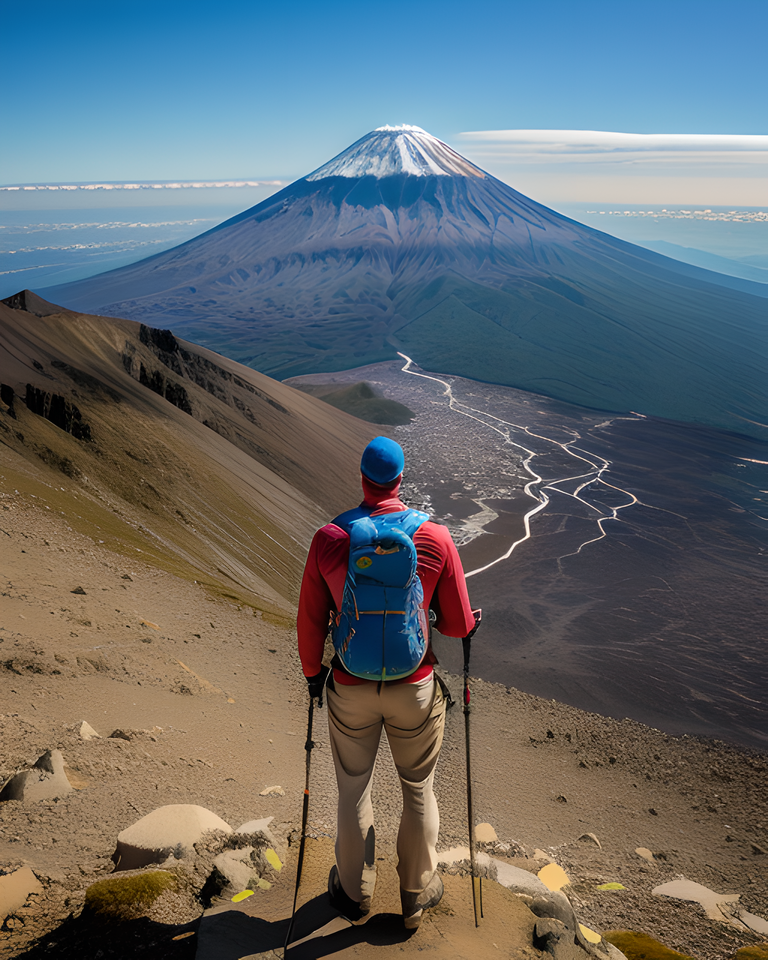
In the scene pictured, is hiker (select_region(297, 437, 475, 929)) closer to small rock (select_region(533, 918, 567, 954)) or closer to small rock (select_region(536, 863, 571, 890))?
small rock (select_region(533, 918, 567, 954))

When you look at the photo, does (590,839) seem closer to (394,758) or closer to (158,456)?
(394,758)

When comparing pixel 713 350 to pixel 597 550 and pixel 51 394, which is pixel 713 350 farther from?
pixel 51 394

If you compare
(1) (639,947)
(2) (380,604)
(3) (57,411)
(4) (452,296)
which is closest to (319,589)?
(2) (380,604)

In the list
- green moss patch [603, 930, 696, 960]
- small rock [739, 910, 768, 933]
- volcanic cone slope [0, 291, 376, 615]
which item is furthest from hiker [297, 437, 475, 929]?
volcanic cone slope [0, 291, 376, 615]

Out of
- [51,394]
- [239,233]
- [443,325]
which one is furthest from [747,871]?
[239,233]

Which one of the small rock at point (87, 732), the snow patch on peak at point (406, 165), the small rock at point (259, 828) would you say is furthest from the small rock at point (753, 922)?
the snow patch on peak at point (406, 165)

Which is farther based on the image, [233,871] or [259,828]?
[259,828]

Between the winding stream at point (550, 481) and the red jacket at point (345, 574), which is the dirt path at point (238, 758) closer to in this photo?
the red jacket at point (345, 574)
